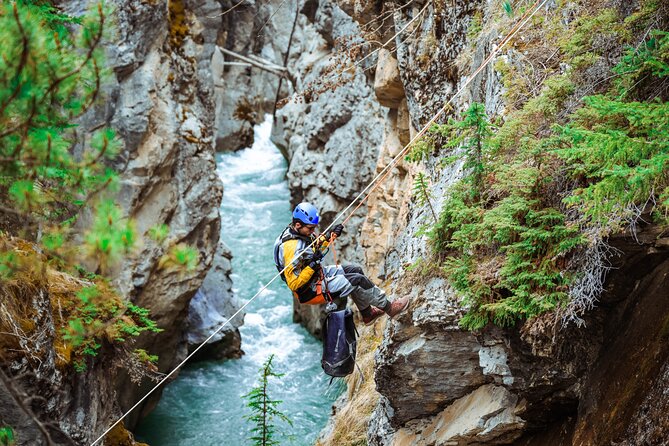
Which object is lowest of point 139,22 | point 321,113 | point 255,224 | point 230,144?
point 255,224

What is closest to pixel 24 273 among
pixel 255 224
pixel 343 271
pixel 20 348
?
pixel 20 348

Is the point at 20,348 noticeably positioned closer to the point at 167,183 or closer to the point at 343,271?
the point at 343,271

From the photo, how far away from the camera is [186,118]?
12.5 metres

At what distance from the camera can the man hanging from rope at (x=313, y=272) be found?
6117 mm

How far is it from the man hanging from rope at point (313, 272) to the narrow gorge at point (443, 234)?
0.37m

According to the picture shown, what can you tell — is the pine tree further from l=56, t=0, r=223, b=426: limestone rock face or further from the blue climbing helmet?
l=56, t=0, r=223, b=426: limestone rock face

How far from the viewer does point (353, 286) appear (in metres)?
6.36

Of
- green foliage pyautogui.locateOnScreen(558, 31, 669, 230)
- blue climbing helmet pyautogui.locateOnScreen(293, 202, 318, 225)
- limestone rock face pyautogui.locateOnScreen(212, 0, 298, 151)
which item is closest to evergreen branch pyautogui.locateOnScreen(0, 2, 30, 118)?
green foliage pyautogui.locateOnScreen(558, 31, 669, 230)

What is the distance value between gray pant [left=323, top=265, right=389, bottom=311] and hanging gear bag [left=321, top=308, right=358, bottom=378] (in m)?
0.20

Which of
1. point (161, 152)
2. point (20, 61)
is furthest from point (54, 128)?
point (161, 152)

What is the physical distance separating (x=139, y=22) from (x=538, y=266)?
9.45 metres

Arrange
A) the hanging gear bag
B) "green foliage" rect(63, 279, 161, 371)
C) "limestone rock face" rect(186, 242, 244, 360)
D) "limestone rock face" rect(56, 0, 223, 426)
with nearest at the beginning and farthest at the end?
the hanging gear bag → "green foliage" rect(63, 279, 161, 371) → "limestone rock face" rect(56, 0, 223, 426) → "limestone rock face" rect(186, 242, 244, 360)

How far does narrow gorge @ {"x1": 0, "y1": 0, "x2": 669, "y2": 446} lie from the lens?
396 centimetres

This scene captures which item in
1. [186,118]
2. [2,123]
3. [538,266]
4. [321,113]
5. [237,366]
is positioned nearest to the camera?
[2,123]
